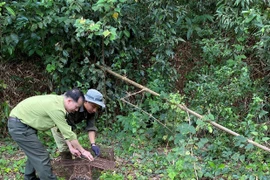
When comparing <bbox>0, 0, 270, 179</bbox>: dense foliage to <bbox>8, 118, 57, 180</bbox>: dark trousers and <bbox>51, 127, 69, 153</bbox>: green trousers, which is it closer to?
<bbox>51, 127, 69, 153</bbox>: green trousers

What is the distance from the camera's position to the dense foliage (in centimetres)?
439

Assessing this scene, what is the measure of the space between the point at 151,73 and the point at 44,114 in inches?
111

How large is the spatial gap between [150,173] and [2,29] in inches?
124

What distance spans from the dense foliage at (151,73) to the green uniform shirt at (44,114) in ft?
3.61

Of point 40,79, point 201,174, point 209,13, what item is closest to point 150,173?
point 201,174

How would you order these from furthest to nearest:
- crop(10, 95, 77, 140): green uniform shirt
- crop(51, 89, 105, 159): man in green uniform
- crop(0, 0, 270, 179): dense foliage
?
1. crop(0, 0, 270, 179): dense foliage
2. crop(51, 89, 105, 159): man in green uniform
3. crop(10, 95, 77, 140): green uniform shirt

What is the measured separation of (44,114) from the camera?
11.3 ft

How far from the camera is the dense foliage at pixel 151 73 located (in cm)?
439

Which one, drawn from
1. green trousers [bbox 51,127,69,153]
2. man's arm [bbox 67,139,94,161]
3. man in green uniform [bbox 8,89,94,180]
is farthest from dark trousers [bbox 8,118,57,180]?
green trousers [bbox 51,127,69,153]

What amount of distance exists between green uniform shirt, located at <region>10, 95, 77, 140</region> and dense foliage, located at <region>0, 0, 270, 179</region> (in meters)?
1.10

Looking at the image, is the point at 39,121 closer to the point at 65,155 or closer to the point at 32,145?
the point at 32,145

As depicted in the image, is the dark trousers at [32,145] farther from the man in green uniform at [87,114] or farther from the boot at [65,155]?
the boot at [65,155]

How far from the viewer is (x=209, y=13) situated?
7.04m

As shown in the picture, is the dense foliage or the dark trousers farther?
the dense foliage
